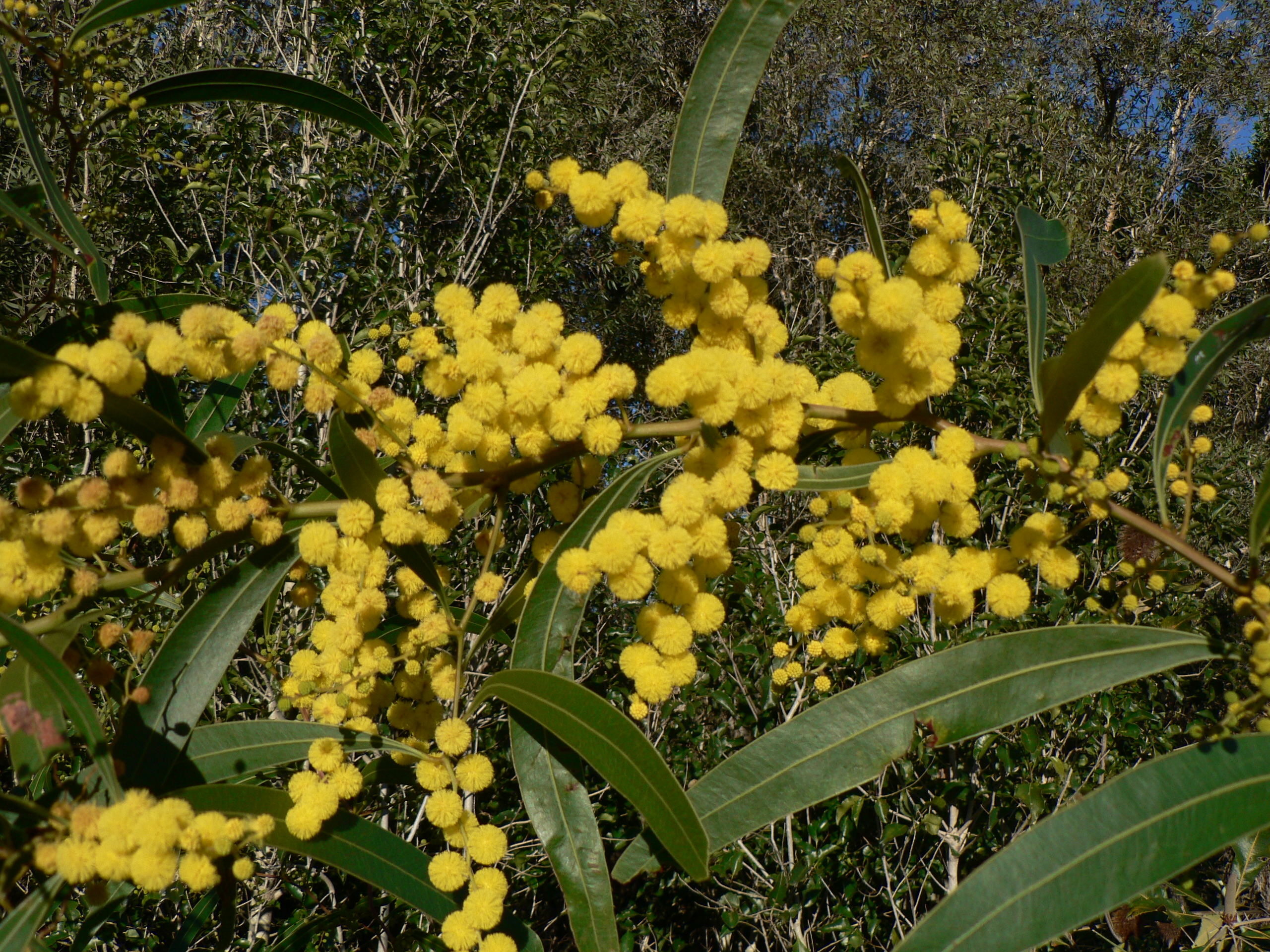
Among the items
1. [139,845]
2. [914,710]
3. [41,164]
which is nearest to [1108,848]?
[914,710]

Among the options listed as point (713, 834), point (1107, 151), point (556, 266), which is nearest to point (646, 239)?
point (713, 834)

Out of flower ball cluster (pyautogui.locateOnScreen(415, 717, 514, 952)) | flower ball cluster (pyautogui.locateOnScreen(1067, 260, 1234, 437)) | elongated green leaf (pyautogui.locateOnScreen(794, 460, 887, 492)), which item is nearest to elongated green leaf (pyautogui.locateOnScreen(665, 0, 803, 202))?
elongated green leaf (pyautogui.locateOnScreen(794, 460, 887, 492))

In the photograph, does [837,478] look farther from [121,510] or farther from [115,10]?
[115,10]

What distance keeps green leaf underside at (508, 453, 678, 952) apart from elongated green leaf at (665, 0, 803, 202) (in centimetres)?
38

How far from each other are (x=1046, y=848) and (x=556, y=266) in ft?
12.8

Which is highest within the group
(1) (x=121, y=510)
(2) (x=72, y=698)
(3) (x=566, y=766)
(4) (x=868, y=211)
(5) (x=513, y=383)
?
(4) (x=868, y=211)

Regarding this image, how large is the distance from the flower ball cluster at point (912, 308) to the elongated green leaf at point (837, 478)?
6.0 inches

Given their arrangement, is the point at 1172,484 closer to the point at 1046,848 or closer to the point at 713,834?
the point at 1046,848

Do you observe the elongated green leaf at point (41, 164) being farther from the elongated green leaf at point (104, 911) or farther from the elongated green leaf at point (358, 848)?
the elongated green leaf at point (104, 911)

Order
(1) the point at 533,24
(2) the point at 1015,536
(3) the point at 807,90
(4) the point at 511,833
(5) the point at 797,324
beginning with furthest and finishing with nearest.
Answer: (3) the point at 807,90 → (5) the point at 797,324 → (1) the point at 533,24 → (4) the point at 511,833 → (2) the point at 1015,536

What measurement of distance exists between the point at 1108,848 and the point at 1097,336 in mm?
499

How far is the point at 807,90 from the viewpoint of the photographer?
897cm

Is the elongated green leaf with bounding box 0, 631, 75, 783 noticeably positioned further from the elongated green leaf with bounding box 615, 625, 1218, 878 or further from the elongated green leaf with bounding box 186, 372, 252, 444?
the elongated green leaf with bounding box 615, 625, 1218, 878

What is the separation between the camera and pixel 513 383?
0.85 metres
